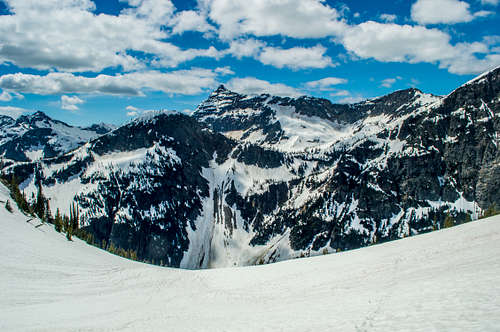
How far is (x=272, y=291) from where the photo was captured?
36281mm

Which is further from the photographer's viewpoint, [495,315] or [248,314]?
[248,314]

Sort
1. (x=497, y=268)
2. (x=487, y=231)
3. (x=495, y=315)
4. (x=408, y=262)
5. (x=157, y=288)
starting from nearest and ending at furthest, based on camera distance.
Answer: (x=495, y=315), (x=497, y=268), (x=408, y=262), (x=487, y=231), (x=157, y=288)

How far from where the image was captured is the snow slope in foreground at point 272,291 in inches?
722

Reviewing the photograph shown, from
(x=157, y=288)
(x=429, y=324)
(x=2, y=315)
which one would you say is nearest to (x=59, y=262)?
(x=157, y=288)

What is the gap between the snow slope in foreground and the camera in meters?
18.3

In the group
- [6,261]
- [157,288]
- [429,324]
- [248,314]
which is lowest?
[157,288]

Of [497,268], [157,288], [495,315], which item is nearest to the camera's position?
[495,315]

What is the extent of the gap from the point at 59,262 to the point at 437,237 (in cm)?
5656

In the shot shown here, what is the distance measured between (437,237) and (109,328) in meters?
43.8

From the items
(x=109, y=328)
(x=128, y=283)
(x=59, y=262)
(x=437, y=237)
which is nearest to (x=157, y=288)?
(x=128, y=283)

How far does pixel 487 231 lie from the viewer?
39094 millimetres

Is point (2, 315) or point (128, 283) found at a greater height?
point (2, 315)

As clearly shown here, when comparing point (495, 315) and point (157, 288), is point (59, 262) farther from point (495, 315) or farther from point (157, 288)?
point (495, 315)

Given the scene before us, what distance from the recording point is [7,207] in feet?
218
